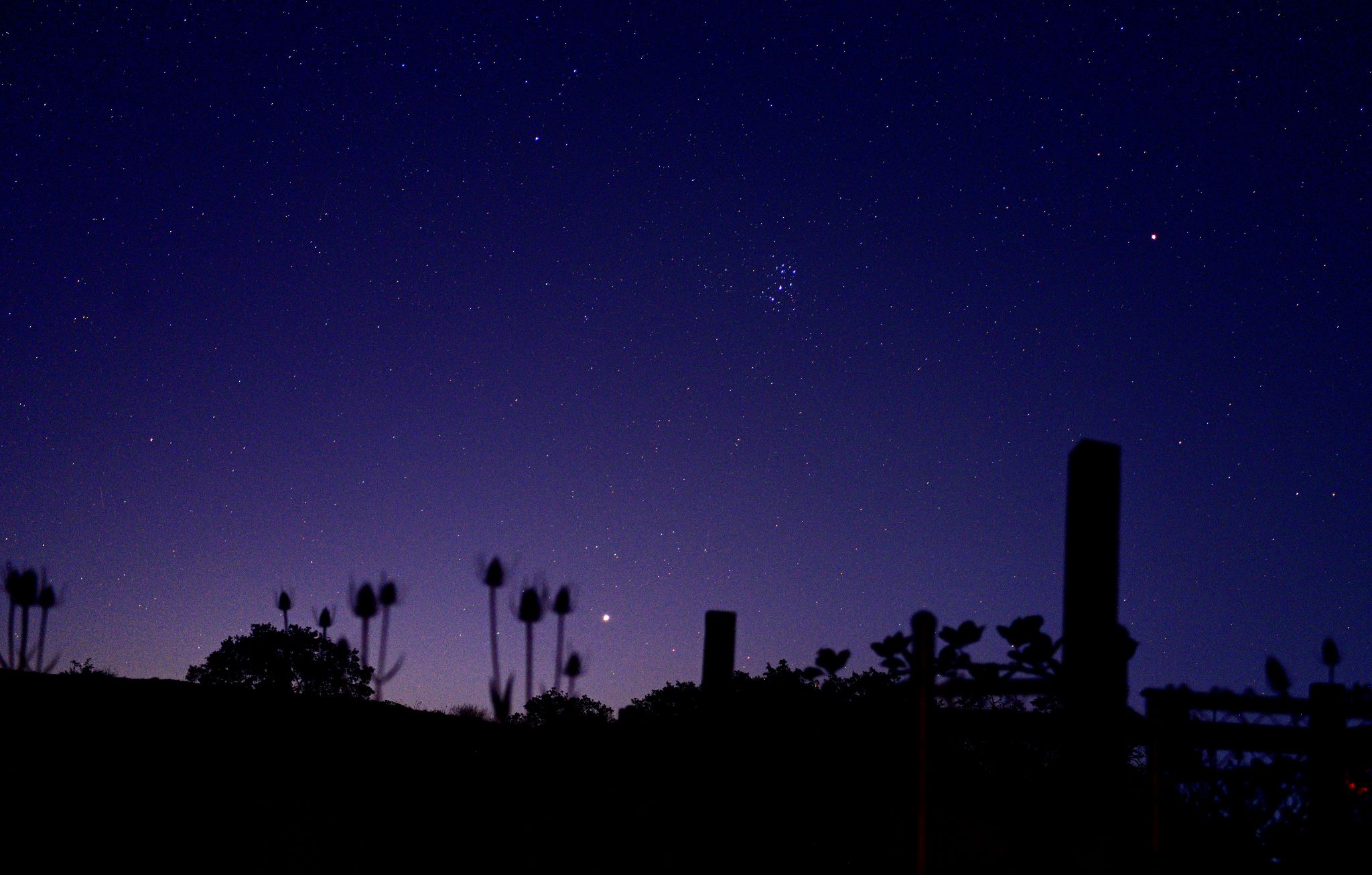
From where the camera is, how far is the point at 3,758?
7973mm

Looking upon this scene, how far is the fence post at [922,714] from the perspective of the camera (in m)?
4.89

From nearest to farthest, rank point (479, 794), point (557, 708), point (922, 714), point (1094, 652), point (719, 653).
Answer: point (1094, 652), point (922, 714), point (719, 653), point (479, 794), point (557, 708)

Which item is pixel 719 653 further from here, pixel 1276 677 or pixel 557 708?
pixel 557 708

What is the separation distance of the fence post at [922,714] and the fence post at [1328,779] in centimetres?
202

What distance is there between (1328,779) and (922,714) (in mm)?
2205

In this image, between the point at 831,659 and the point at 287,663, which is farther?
the point at 287,663

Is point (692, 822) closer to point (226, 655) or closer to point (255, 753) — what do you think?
point (255, 753)

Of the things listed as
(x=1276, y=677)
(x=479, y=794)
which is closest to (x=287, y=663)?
(x=479, y=794)

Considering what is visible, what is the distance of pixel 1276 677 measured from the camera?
26.2 ft

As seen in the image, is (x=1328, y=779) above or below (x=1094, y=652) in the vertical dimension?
below

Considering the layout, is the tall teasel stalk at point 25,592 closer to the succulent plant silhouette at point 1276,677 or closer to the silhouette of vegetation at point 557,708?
the silhouette of vegetation at point 557,708

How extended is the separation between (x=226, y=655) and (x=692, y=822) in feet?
80.6

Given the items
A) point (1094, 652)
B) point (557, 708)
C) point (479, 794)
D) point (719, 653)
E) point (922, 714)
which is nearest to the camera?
point (1094, 652)

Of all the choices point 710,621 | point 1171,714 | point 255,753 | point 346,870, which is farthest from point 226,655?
point 1171,714
